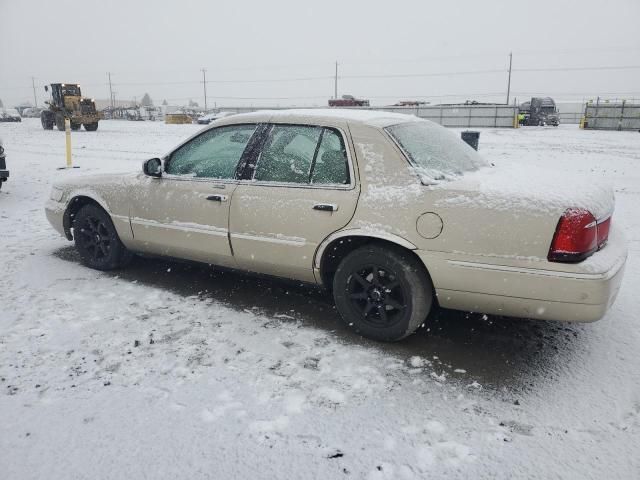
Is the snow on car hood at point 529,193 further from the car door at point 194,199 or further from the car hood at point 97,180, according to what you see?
the car hood at point 97,180

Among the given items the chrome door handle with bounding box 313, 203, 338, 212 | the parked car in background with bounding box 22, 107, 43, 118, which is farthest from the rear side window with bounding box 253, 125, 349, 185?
the parked car in background with bounding box 22, 107, 43, 118

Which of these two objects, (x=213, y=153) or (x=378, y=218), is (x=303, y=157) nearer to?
(x=378, y=218)

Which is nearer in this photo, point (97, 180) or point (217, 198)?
point (217, 198)

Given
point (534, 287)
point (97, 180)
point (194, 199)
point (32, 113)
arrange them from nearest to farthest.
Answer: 1. point (534, 287)
2. point (194, 199)
3. point (97, 180)
4. point (32, 113)

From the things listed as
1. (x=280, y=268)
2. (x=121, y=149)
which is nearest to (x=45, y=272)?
(x=280, y=268)

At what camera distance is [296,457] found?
2.28 metres

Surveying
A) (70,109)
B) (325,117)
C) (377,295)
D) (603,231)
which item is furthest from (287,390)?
(70,109)

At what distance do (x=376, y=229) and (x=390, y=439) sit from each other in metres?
1.31

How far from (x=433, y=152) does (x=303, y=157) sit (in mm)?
931

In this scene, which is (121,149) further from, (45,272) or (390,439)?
(390,439)

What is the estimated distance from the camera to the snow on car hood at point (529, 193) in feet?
9.11

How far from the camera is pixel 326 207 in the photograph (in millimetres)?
Answer: 3355

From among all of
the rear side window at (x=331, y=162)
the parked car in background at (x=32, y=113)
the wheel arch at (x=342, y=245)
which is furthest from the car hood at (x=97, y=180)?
the parked car in background at (x=32, y=113)

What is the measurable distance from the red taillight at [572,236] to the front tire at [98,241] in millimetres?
3745
